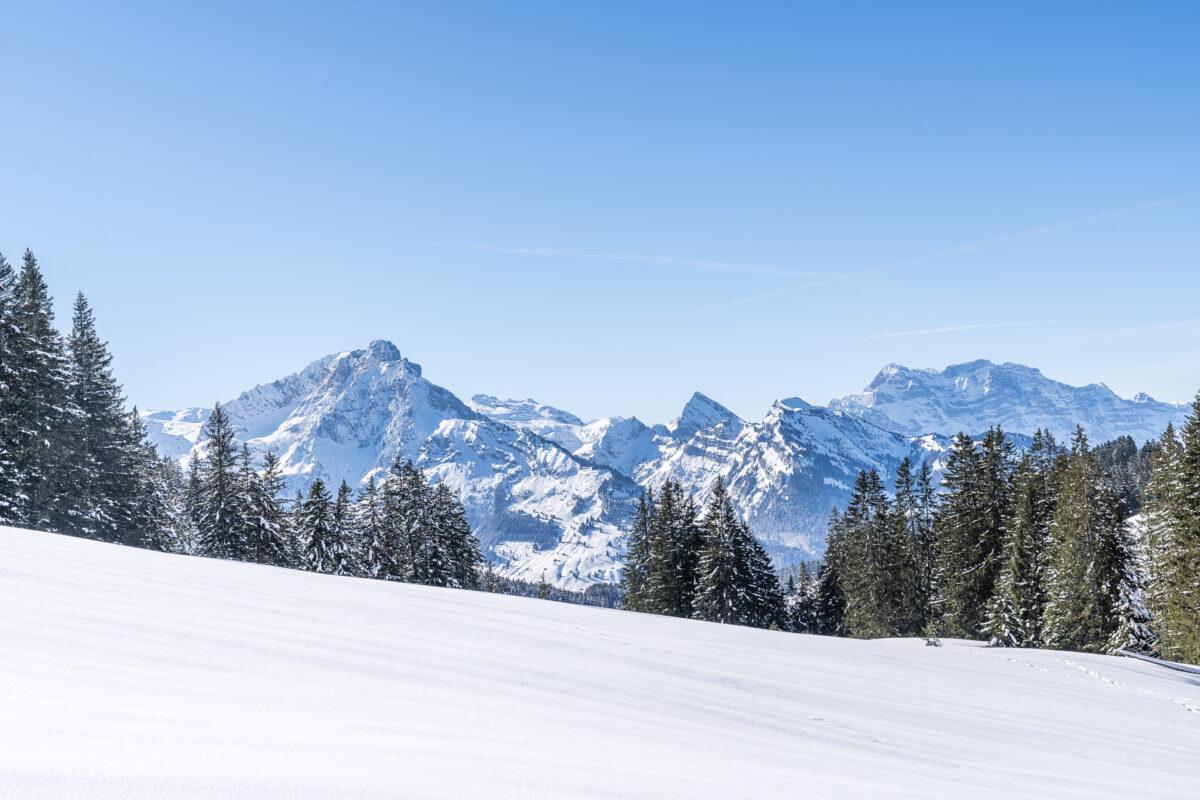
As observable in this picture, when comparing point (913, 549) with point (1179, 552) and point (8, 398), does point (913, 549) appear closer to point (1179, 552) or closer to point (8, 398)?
point (1179, 552)

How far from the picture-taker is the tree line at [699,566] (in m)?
45.7

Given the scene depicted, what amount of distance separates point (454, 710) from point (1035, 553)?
1632 inches

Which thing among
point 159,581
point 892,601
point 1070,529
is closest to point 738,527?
point 892,601

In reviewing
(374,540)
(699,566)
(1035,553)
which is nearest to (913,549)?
(1035,553)

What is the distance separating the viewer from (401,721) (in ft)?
14.5

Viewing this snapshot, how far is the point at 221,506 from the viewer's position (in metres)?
43.0

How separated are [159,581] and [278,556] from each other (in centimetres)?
3991

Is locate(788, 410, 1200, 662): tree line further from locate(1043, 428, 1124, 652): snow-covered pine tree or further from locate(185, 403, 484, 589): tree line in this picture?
locate(185, 403, 484, 589): tree line

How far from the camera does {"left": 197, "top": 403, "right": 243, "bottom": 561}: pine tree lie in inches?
1686

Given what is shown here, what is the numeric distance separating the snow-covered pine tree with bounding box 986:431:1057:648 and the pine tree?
43740mm

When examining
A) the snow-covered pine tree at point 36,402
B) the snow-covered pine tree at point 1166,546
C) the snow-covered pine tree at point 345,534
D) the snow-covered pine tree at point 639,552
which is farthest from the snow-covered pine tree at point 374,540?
the snow-covered pine tree at point 1166,546

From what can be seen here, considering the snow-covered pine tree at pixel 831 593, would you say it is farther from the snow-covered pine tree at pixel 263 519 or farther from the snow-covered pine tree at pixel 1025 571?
the snow-covered pine tree at pixel 263 519

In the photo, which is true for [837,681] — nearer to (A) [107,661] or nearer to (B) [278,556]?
(A) [107,661]

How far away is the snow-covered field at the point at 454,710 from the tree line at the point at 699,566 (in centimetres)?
3545
